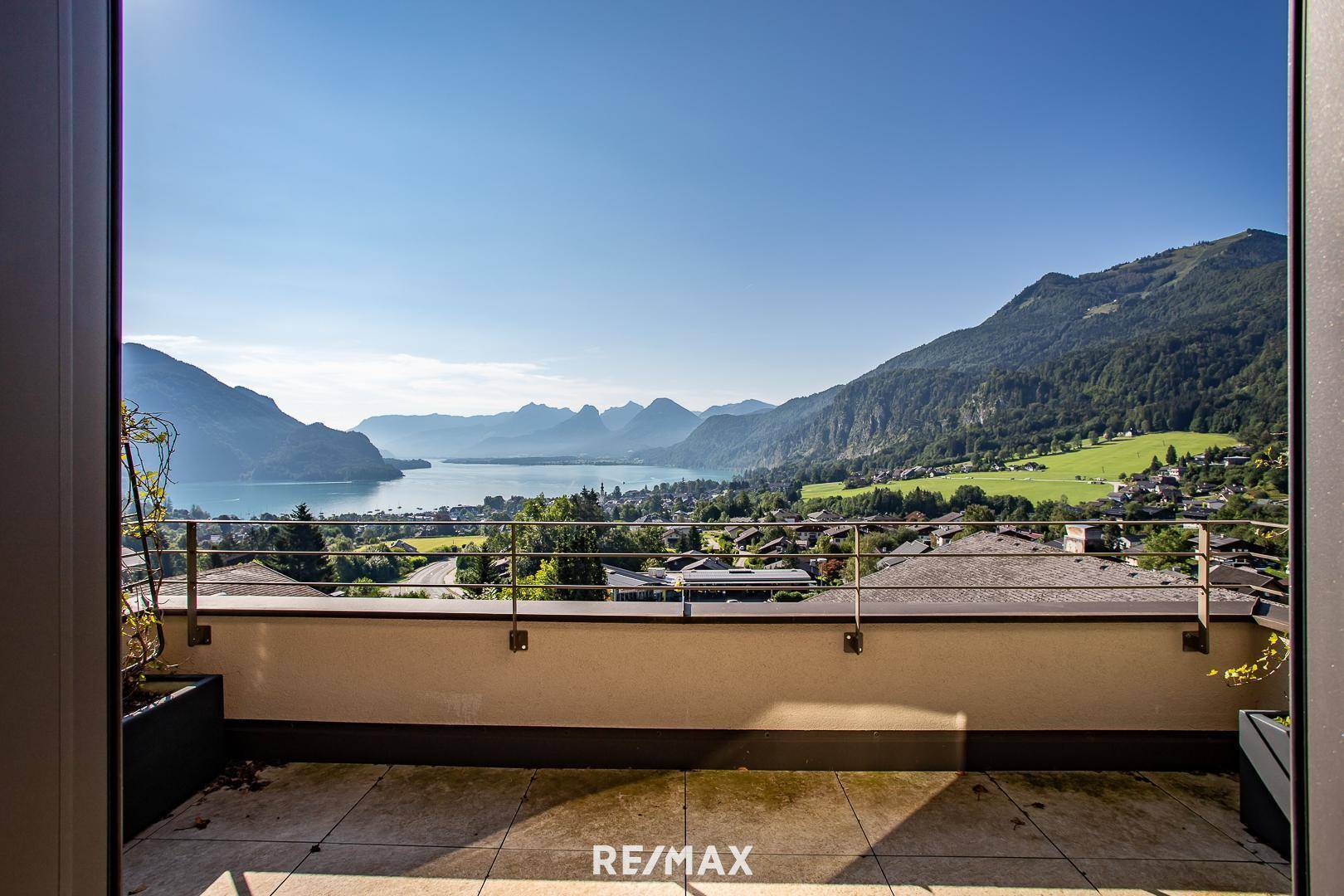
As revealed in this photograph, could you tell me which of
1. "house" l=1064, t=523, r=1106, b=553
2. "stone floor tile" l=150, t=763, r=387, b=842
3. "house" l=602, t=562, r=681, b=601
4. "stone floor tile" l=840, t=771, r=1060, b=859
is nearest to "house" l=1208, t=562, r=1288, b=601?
"house" l=1064, t=523, r=1106, b=553

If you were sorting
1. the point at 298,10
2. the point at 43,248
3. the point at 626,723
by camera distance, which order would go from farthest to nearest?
the point at 298,10
the point at 626,723
the point at 43,248

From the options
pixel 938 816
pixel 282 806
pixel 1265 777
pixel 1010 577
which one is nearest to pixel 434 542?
pixel 282 806

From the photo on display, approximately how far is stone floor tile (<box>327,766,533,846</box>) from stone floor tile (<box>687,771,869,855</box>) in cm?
85

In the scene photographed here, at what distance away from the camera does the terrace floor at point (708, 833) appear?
2.18 metres

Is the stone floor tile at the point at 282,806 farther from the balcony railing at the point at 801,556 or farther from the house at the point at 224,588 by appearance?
the house at the point at 224,588

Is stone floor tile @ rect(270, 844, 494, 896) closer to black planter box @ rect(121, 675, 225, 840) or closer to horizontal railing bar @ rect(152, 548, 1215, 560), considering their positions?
black planter box @ rect(121, 675, 225, 840)

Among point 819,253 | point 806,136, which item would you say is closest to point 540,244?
point 806,136

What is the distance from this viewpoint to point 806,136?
8.52 m

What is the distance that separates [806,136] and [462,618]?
8358 mm

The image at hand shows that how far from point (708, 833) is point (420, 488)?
13.0 meters

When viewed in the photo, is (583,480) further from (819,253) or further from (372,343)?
(819,253)

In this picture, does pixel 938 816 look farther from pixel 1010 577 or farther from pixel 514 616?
pixel 1010 577

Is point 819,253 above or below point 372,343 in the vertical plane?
above

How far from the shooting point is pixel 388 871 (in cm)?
223
